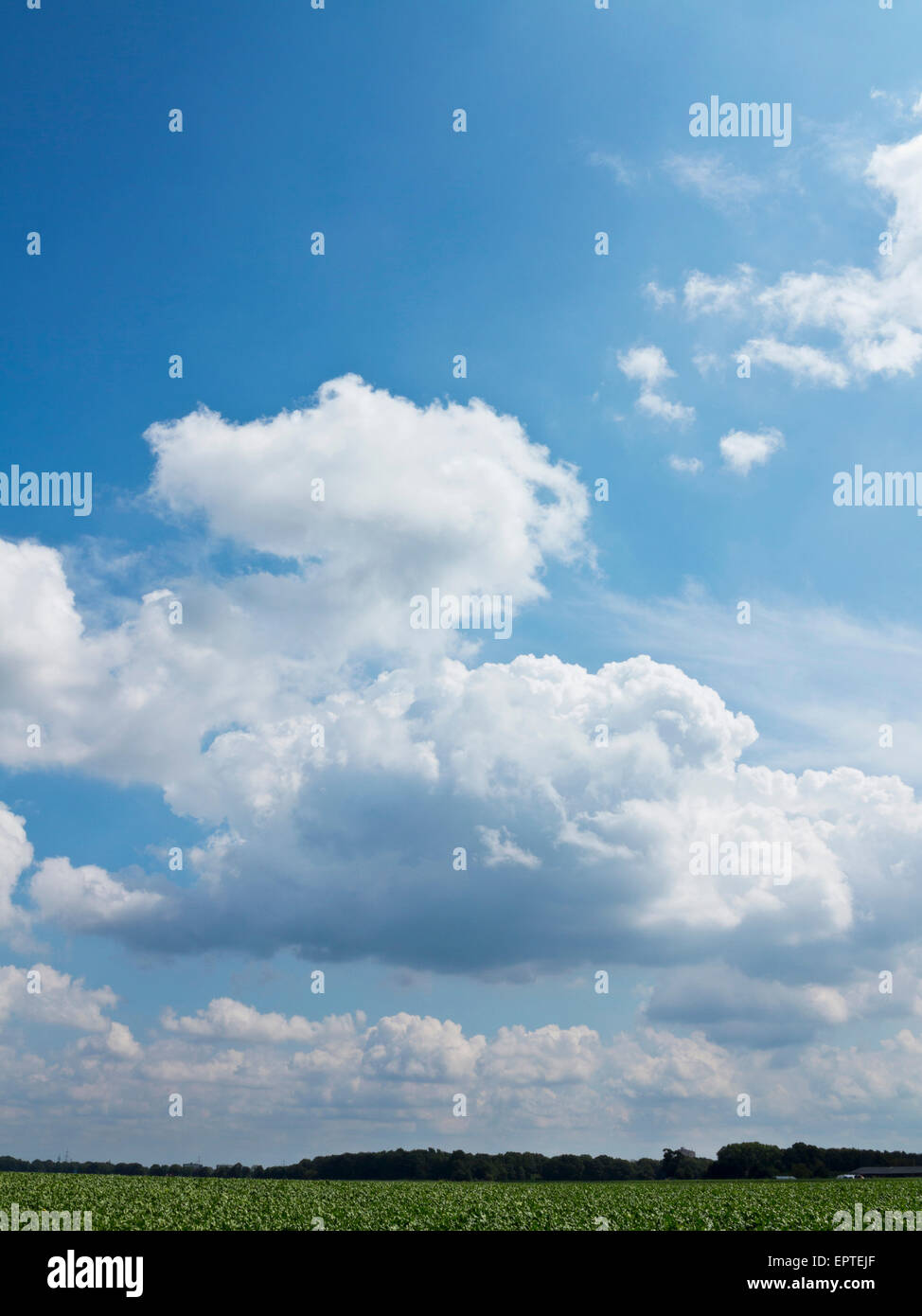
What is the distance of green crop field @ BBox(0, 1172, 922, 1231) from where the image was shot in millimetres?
41281

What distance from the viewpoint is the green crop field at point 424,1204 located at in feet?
135

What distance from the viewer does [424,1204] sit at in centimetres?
4841
